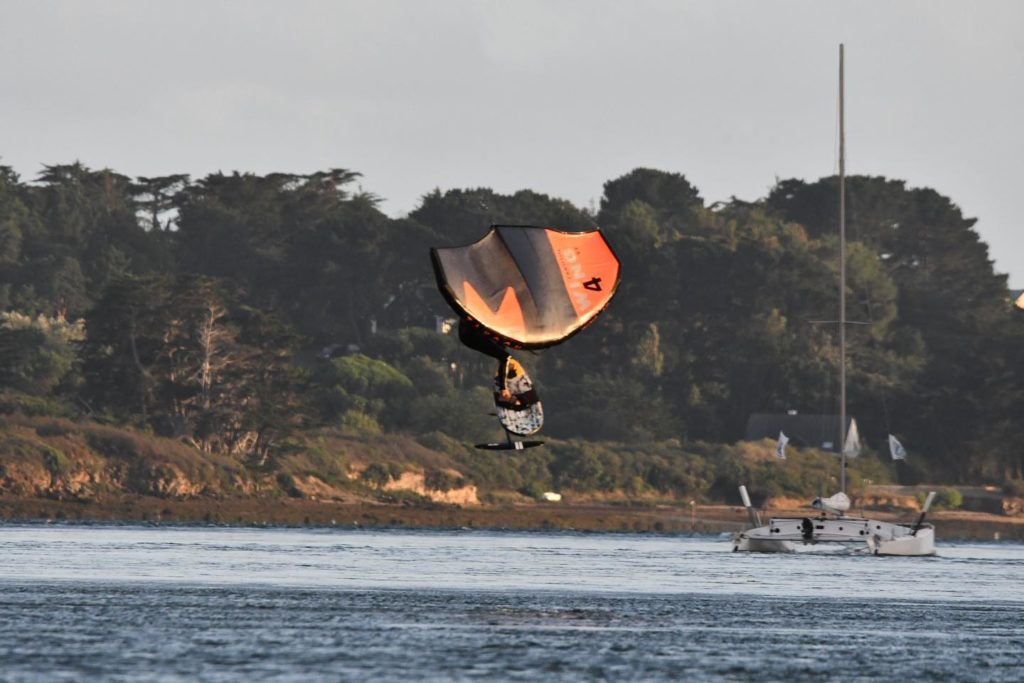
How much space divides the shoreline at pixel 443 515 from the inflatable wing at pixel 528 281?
91598 mm

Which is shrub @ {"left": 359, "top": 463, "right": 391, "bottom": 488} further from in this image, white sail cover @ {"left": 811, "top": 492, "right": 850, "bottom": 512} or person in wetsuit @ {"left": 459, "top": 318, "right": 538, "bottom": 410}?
person in wetsuit @ {"left": 459, "top": 318, "right": 538, "bottom": 410}

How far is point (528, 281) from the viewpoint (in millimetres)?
61156

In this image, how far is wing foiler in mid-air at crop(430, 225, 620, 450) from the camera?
59062mm

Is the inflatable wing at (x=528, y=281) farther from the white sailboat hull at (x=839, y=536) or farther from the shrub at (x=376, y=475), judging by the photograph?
the shrub at (x=376, y=475)

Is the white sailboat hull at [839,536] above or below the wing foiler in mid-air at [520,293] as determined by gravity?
below

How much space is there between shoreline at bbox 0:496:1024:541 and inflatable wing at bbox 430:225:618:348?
91598 mm

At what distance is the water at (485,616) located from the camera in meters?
55.6

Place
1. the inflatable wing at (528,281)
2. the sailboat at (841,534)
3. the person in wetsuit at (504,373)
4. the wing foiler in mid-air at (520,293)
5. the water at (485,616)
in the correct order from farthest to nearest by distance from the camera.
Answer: the sailboat at (841,534)
the inflatable wing at (528,281)
the wing foiler in mid-air at (520,293)
the person in wetsuit at (504,373)
the water at (485,616)

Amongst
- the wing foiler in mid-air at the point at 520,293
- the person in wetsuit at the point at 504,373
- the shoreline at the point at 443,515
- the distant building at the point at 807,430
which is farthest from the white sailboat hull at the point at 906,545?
the distant building at the point at 807,430

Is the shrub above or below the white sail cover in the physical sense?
above

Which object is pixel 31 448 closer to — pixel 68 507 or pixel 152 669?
pixel 68 507

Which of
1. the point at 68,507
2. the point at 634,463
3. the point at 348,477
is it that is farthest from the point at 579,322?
the point at 634,463

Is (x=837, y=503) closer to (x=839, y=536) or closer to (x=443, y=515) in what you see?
(x=839, y=536)

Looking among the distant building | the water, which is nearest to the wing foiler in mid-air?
the water
